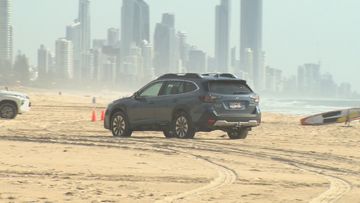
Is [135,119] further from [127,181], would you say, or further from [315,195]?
[315,195]

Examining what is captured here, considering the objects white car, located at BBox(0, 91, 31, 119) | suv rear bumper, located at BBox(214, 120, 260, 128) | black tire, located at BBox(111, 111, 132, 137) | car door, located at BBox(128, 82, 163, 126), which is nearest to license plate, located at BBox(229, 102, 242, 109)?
suv rear bumper, located at BBox(214, 120, 260, 128)

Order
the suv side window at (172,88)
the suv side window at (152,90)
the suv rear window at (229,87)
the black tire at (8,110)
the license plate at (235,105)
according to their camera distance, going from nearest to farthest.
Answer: the license plate at (235,105) → the suv rear window at (229,87) → the suv side window at (172,88) → the suv side window at (152,90) → the black tire at (8,110)

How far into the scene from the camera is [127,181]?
9.84 meters

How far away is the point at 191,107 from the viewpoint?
18141 mm

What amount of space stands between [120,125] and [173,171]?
880 centimetres

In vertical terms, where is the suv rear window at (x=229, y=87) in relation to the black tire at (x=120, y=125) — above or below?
above

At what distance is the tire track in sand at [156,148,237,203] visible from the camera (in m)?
8.47

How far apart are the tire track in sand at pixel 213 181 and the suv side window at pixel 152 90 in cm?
614

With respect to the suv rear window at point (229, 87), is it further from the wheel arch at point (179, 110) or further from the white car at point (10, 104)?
the white car at point (10, 104)

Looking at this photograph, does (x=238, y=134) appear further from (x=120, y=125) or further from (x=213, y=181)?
(x=213, y=181)

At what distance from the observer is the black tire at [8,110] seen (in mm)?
28000

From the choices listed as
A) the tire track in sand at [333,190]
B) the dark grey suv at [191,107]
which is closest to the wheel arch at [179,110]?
the dark grey suv at [191,107]

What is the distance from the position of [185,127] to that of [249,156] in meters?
4.46

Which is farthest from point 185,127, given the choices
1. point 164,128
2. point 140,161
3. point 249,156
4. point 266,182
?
point 266,182
